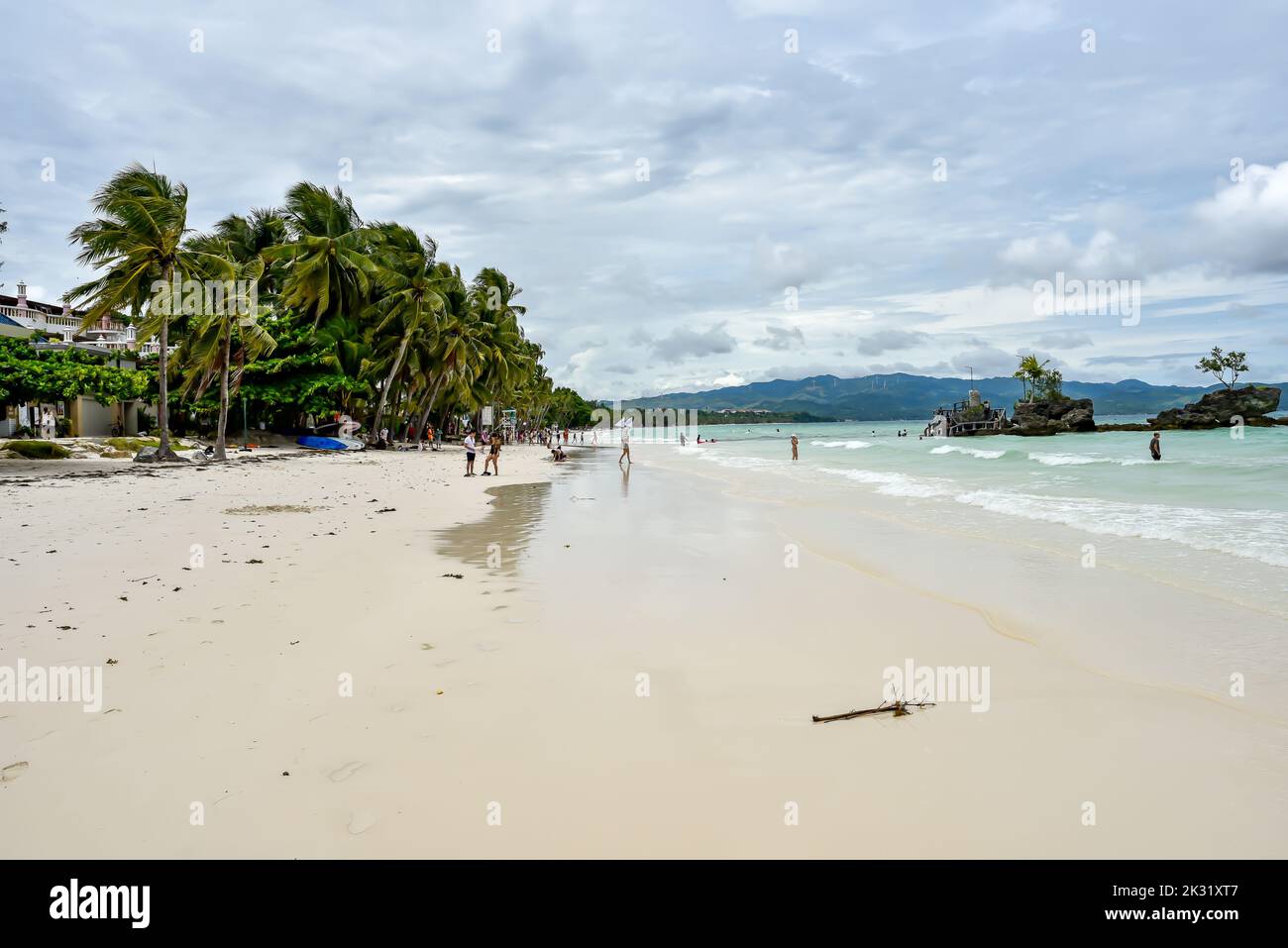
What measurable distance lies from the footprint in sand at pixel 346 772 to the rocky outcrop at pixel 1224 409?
368 ft

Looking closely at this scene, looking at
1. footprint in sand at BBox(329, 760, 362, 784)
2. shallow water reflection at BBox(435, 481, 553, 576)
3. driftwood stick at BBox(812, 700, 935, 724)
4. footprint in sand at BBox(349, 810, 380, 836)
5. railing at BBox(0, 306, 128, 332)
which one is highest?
railing at BBox(0, 306, 128, 332)

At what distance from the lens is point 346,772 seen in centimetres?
354

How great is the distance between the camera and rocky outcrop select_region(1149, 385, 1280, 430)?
90750 mm

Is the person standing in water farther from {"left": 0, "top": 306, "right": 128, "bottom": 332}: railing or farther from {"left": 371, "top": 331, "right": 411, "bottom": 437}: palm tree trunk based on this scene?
{"left": 0, "top": 306, "right": 128, "bottom": 332}: railing

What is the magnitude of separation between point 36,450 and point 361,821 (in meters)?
27.3

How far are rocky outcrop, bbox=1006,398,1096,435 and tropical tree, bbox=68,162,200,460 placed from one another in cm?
9587

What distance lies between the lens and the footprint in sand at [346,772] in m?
3.47

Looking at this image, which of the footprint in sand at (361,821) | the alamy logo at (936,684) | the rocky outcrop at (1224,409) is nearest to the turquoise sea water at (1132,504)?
the alamy logo at (936,684)

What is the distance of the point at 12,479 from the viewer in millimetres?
17188

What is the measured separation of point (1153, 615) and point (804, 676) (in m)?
4.52

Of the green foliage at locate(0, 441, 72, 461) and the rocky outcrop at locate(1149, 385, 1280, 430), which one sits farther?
the rocky outcrop at locate(1149, 385, 1280, 430)
